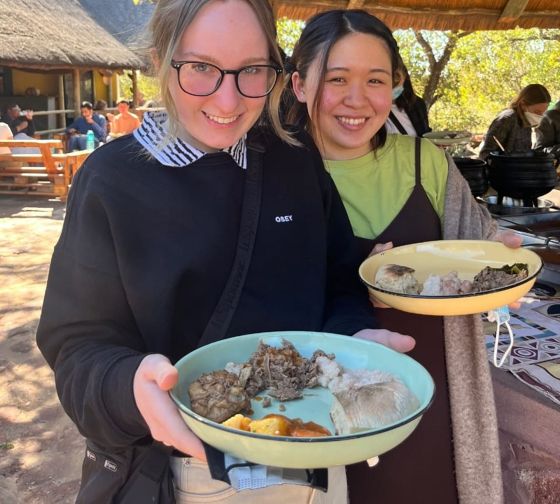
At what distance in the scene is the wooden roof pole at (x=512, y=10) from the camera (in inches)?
162

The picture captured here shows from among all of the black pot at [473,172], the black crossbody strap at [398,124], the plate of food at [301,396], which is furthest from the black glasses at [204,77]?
the black pot at [473,172]

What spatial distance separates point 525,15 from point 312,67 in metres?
3.28

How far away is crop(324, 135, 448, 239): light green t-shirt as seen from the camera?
1840mm

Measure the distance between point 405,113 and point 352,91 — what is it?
722mm

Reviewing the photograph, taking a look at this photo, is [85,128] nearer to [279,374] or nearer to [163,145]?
[163,145]

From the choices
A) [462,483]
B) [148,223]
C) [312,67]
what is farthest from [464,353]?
[148,223]

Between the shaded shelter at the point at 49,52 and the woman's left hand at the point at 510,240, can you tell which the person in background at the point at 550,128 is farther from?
the shaded shelter at the point at 49,52

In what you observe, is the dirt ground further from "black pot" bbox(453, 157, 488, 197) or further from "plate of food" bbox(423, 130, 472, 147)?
"plate of food" bbox(423, 130, 472, 147)

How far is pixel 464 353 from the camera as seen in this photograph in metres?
1.83

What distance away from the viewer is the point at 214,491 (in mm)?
1190

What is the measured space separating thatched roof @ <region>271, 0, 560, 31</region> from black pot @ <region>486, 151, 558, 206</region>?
1.37 metres

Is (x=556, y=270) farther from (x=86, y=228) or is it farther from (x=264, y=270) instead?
(x=86, y=228)

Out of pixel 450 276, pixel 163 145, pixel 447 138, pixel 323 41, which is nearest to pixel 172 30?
pixel 163 145

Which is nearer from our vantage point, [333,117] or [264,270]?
[264,270]
